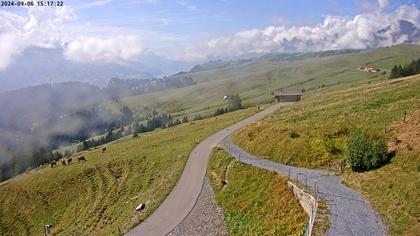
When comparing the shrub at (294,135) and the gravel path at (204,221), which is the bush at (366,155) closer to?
the shrub at (294,135)

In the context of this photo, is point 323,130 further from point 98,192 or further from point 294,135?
point 98,192

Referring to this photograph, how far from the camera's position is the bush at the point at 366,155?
136ft

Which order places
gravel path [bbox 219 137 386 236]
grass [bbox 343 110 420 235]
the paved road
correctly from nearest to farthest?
gravel path [bbox 219 137 386 236] < grass [bbox 343 110 420 235] < the paved road

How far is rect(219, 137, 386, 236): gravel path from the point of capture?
28.5 meters

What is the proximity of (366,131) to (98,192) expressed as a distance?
1687 inches

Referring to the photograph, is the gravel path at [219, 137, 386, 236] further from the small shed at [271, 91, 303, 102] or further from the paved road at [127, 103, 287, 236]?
the small shed at [271, 91, 303, 102]

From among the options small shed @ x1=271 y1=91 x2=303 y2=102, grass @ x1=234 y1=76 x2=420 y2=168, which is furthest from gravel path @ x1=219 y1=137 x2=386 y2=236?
small shed @ x1=271 y1=91 x2=303 y2=102

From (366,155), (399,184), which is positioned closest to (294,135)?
(366,155)

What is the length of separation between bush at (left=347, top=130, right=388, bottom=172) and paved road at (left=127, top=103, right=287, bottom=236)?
18.4m

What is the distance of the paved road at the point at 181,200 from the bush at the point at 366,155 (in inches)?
724

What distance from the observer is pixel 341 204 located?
3362cm

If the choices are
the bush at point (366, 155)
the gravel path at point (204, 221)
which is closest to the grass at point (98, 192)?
the gravel path at point (204, 221)

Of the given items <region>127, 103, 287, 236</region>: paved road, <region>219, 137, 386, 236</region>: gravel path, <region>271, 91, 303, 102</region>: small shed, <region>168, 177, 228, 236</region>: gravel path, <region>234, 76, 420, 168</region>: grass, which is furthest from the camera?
<region>271, 91, 303, 102</region>: small shed

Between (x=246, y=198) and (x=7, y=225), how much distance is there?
2036 inches
